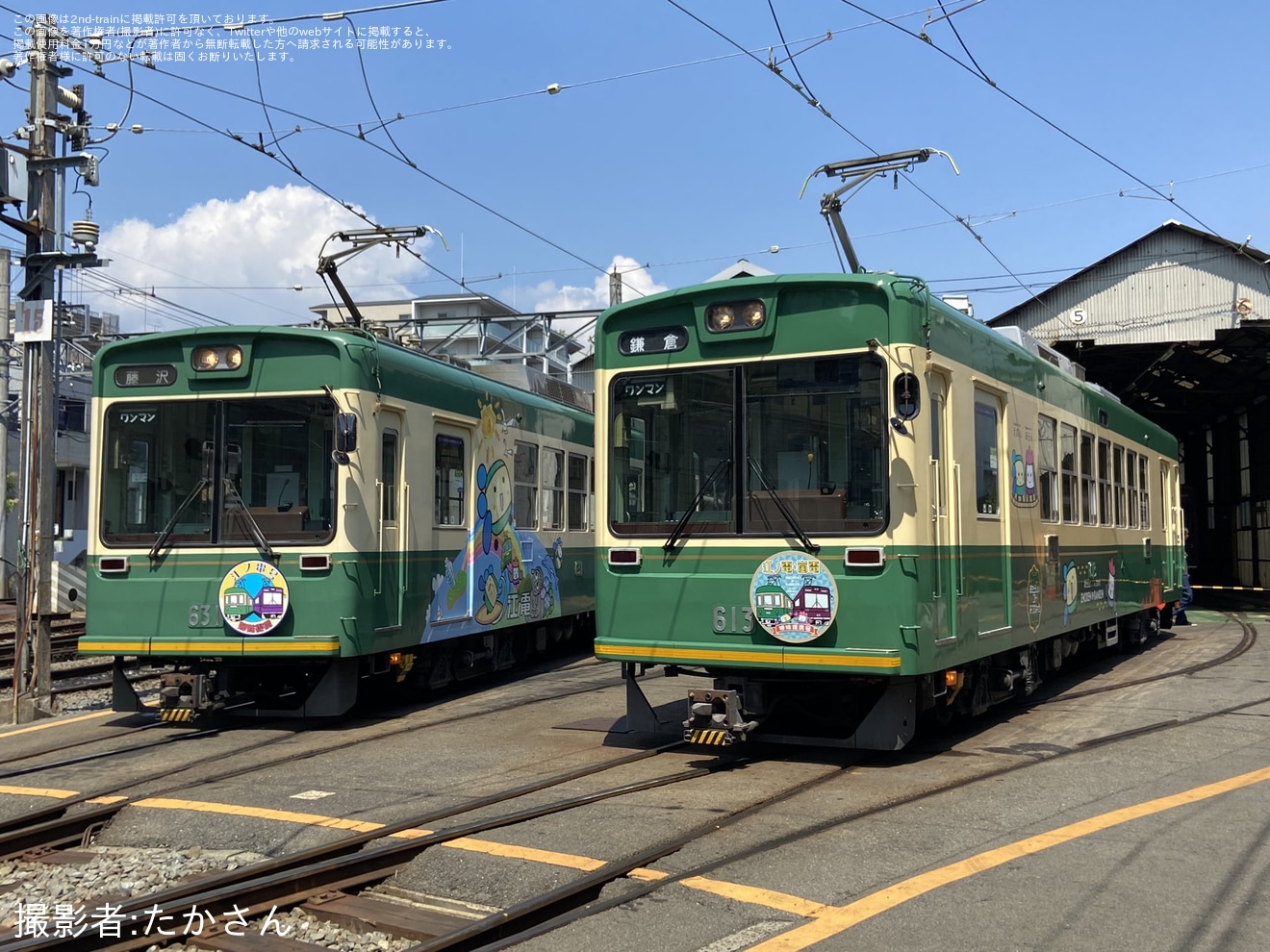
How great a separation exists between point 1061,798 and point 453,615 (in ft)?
20.0

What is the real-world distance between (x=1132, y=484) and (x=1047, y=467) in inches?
176

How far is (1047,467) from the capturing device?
10.0m

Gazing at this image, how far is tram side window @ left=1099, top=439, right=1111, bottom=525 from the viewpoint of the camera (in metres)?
12.1

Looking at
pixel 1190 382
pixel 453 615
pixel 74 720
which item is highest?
pixel 1190 382

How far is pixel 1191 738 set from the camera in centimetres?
849

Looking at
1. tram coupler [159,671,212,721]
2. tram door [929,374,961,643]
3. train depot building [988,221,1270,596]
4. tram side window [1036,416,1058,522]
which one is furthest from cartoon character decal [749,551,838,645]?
train depot building [988,221,1270,596]

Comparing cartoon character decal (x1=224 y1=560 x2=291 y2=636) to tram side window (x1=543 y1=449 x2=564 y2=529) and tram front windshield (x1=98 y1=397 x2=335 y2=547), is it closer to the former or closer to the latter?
tram front windshield (x1=98 y1=397 x2=335 y2=547)

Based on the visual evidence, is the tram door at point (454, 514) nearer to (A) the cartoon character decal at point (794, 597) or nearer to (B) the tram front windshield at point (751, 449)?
(B) the tram front windshield at point (751, 449)

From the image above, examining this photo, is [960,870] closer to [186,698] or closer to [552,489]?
[186,698]

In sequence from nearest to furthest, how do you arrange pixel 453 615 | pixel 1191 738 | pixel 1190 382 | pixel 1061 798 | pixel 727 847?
pixel 727 847
pixel 1061 798
pixel 1191 738
pixel 453 615
pixel 1190 382

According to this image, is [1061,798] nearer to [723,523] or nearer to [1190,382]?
[723,523]

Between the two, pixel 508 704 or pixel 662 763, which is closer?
pixel 662 763

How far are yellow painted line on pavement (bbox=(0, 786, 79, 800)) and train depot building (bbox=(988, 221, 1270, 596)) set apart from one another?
13.2 meters

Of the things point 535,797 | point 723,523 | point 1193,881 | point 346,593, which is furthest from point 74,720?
point 1193,881
